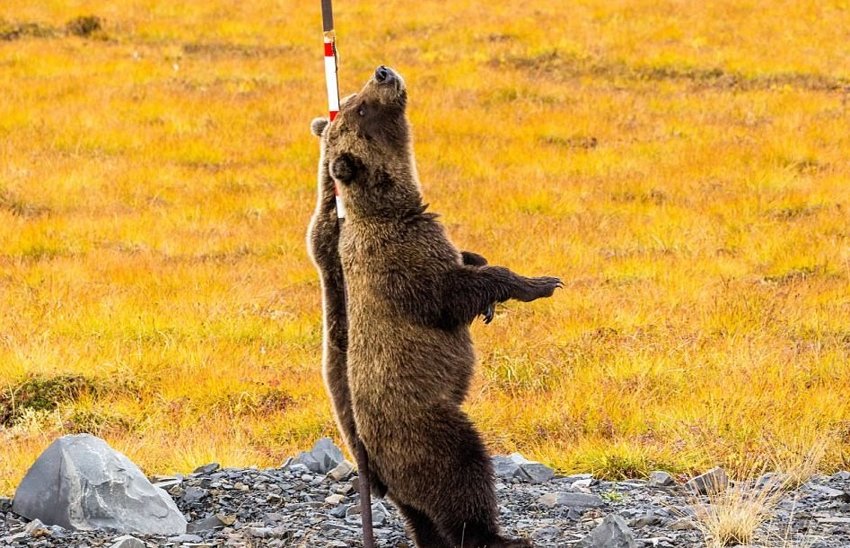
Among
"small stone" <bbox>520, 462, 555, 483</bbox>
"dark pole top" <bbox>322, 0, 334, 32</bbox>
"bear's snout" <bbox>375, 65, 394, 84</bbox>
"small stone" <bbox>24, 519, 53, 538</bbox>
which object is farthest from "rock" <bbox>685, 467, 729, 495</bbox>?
"small stone" <bbox>24, 519, 53, 538</bbox>

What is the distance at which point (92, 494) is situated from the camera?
6.20 metres

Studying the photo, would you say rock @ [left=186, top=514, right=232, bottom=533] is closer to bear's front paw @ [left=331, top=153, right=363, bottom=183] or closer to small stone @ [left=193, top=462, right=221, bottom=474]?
small stone @ [left=193, top=462, right=221, bottom=474]

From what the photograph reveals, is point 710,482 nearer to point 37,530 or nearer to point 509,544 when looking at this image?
point 509,544

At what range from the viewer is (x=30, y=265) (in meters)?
13.6

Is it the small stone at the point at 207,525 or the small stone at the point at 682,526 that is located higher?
the small stone at the point at 207,525

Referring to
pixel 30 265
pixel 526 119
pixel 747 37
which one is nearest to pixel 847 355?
pixel 30 265

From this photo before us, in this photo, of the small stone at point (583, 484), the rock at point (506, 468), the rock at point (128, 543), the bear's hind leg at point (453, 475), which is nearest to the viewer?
the bear's hind leg at point (453, 475)

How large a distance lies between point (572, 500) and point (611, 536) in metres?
1.02

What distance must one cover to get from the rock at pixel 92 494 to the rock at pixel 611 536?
2.17 m

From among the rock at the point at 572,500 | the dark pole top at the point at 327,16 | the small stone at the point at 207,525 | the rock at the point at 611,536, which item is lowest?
the rock at the point at 572,500

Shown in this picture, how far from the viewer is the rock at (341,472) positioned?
7121 mm

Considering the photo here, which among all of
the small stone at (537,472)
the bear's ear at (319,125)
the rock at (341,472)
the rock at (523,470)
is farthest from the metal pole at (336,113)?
the small stone at (537,472)

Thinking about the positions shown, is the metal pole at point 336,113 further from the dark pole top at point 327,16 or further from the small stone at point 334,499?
the small stone at point 334,499

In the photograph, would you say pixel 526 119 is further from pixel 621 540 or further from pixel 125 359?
pixel 621 540
